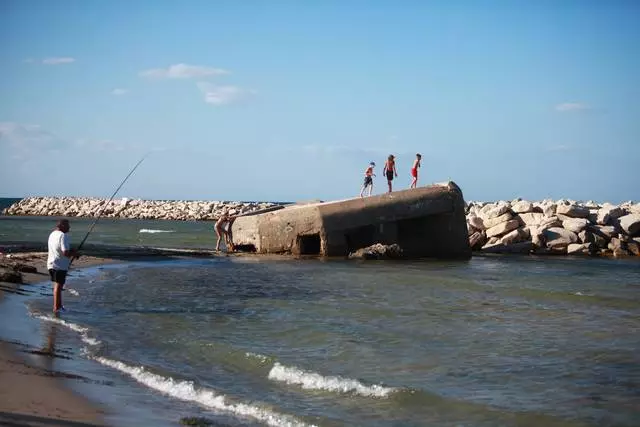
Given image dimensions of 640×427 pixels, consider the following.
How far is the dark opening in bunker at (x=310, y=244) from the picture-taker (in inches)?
797

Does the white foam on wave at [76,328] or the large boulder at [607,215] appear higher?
the large boulder at [607,215]

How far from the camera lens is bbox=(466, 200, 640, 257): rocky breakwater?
23781 mm

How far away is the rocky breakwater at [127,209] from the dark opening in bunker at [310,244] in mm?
38078

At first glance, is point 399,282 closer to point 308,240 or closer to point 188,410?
point 308,240

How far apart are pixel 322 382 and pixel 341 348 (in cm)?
165

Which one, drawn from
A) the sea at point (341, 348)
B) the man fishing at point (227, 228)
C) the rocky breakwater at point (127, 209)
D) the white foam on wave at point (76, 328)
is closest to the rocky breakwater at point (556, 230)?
the man fishing at point (227, 228)

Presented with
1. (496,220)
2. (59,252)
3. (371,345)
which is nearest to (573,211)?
(496,220)

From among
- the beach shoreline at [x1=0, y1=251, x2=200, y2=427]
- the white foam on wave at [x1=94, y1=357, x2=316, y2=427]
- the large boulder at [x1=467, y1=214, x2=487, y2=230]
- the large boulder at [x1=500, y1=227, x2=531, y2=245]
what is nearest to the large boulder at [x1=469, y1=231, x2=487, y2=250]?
the large boulder at [x1=500, y1=227, x2=531, y2=245]

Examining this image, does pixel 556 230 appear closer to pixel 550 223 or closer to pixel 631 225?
pixel 550 223

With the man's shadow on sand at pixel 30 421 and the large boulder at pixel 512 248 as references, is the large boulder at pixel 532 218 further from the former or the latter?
the man's shadow on sand at pixel 30 421

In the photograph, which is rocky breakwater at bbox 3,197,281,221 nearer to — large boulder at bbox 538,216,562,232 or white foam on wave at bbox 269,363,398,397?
large boulder at bbox 538,216,562,232

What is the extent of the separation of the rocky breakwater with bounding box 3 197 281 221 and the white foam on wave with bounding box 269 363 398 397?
51.3m

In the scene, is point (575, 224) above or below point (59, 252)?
above

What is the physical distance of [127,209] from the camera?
64562 millimetres
